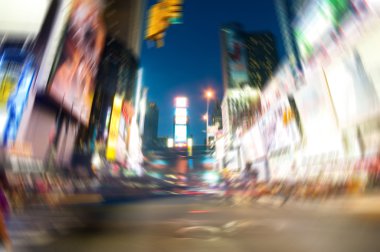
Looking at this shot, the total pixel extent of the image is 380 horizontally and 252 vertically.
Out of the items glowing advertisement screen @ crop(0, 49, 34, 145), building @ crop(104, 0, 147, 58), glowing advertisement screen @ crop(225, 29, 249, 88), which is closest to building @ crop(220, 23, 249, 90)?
glowing advertisement screen @ crop(225, 29, 249, 88)

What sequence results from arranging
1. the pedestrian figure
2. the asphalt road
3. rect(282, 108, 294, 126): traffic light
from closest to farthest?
the pedestrian figure, the asphalt road, rect(282, 108, 294, 126): traffic light

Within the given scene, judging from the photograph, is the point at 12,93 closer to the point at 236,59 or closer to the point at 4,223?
the point at 4,223

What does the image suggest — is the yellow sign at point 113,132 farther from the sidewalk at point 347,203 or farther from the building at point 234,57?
the sidewalk at point 347,203

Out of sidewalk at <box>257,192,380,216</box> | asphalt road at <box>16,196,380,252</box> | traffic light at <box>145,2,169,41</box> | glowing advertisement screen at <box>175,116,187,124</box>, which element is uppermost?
traffic light at <box>145,2,169,41</box>

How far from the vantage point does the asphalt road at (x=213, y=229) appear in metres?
0.61

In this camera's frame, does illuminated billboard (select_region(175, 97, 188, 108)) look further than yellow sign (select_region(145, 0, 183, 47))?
No

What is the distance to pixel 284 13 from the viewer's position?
851 mm

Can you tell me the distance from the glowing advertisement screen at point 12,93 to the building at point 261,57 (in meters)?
0.91

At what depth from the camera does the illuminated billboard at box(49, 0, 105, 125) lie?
0.65 m

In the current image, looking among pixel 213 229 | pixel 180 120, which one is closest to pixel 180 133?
pixel 180 120

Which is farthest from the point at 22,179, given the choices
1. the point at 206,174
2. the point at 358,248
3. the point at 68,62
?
the point at 358,248

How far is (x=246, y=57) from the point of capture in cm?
80

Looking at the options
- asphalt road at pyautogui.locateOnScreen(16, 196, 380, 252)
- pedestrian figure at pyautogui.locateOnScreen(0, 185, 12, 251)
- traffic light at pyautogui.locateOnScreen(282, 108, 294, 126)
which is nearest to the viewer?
pedestrian figure at pyautogui.locateOnScreen(0, 185, 12, 251)

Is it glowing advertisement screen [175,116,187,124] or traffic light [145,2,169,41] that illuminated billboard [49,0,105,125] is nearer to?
traffic light [145,2,169,41]
